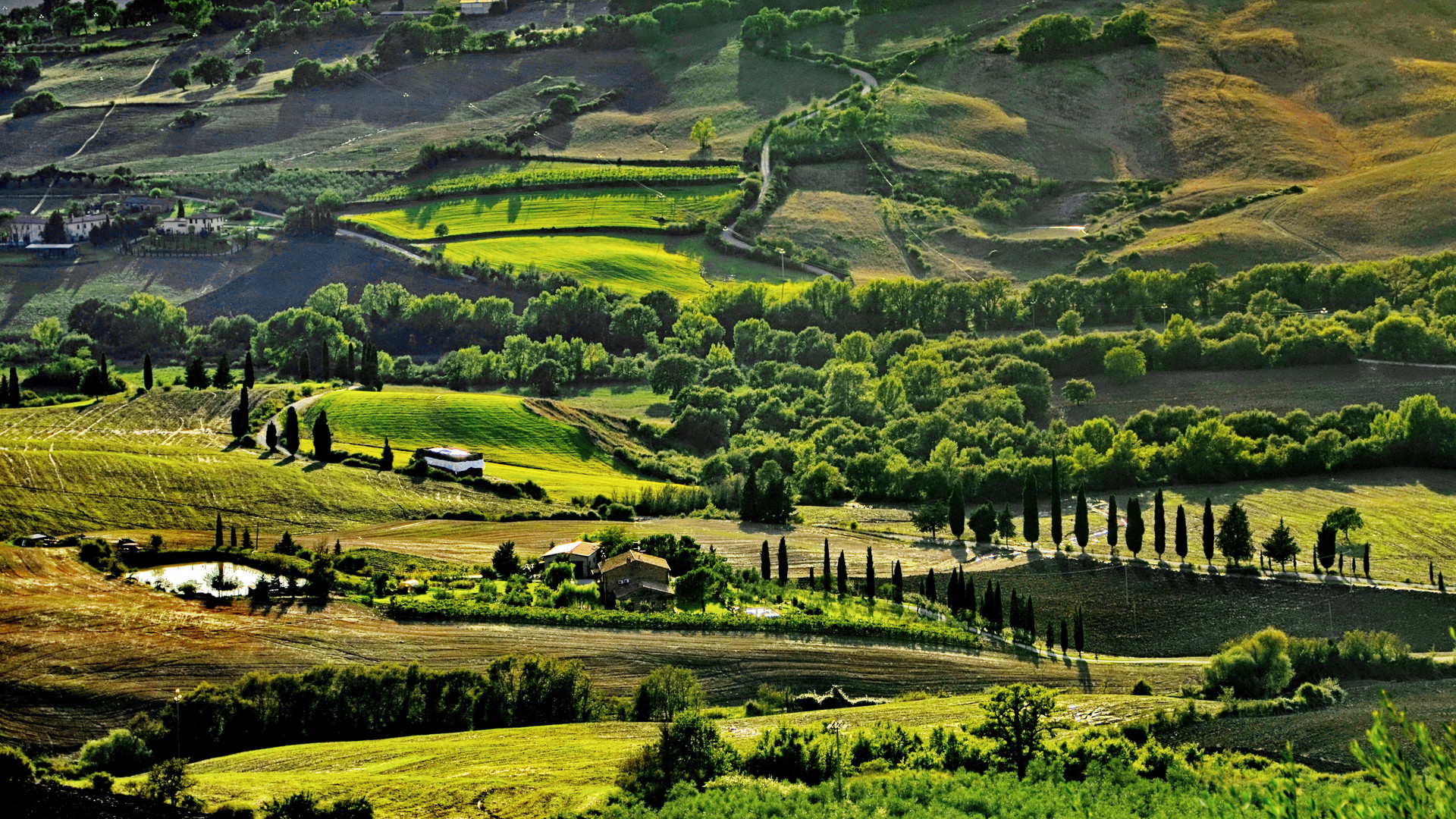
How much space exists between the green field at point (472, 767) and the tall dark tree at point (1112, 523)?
31.5 meters

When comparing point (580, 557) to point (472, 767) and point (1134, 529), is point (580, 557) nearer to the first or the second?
point (472, 767)

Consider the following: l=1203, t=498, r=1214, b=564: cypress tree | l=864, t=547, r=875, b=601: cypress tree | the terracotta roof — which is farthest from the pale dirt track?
l=1203, t=498, r=1214, b=564: cypress tree

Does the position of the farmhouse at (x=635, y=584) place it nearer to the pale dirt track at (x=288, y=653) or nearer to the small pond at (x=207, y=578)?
the pale dirt track at (x=288, y=653)

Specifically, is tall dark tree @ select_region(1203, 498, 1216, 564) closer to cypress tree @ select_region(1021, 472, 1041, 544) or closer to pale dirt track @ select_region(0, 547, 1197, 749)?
cypress tree @ select_region(1021, 472, 1041, 544)

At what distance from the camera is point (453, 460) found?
11231 cm

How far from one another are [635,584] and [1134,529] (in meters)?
31.1

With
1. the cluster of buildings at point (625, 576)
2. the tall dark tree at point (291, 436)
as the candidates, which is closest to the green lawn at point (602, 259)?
the tall dark tree at point (291, 436)

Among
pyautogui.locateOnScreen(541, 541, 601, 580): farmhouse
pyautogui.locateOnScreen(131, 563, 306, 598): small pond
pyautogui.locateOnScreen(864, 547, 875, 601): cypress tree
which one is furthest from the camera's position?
pyautogui.locateOnScreen(864, 547, 875, 601): cypress tree

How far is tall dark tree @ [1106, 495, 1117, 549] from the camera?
339 feet

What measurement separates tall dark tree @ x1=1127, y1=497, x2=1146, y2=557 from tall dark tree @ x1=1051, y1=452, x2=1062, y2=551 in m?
4.22

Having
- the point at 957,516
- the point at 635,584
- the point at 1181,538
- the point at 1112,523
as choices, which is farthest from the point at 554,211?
the point at 635,584

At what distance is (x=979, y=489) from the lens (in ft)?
385

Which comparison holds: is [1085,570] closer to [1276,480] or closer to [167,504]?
[1276,480]

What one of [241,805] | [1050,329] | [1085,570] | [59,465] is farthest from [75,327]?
[241,805]
